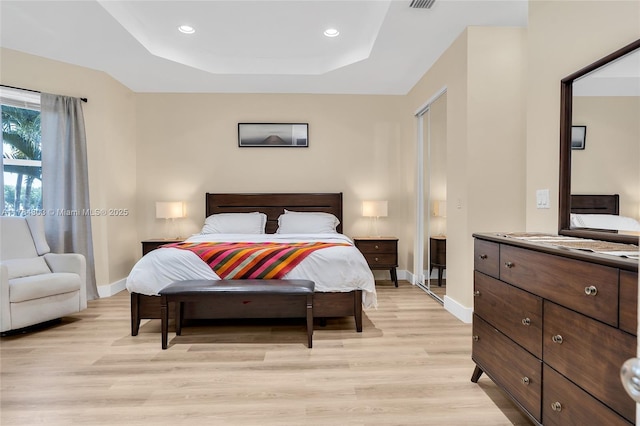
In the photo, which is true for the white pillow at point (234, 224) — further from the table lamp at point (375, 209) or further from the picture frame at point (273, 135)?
the table lamp at point (375, 209)

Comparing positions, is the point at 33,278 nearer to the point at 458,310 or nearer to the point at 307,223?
the point at 307,223

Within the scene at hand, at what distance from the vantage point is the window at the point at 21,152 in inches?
145

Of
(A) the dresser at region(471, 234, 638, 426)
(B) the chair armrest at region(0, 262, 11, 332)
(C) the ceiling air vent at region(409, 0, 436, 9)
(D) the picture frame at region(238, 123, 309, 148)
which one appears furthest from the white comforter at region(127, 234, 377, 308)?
(D) the picture frame at region(238, 123, 309, 148)

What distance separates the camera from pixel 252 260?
309 cm

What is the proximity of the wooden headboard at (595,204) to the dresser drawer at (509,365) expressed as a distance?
76 centimetres

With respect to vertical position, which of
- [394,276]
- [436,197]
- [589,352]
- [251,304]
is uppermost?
[436,197]

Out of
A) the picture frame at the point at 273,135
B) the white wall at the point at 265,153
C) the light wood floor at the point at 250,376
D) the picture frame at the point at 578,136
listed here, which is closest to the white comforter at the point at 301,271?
the light wood floor at the point at 250,376

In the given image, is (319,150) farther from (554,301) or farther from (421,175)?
(554,301)

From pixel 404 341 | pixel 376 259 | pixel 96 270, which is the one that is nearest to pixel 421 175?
pixel 376 259

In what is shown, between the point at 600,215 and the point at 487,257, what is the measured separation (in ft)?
1.79

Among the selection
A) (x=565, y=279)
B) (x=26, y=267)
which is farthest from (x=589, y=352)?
(x=26, y=267)

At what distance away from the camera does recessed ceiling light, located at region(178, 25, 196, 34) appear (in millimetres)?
3439

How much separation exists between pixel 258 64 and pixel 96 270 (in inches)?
126

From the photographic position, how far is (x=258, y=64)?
431cm
